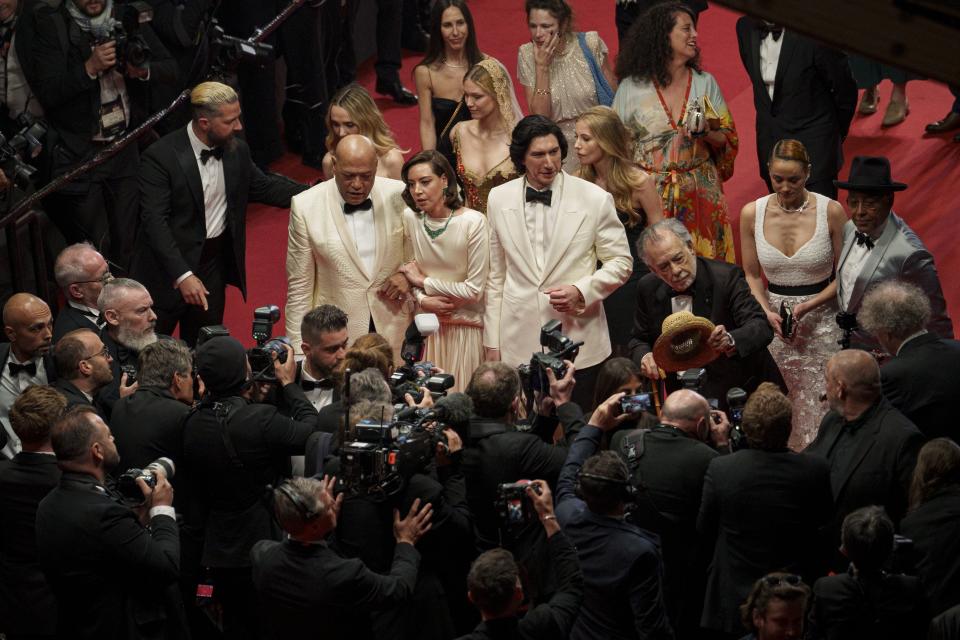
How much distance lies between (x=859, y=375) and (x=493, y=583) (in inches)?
64.0

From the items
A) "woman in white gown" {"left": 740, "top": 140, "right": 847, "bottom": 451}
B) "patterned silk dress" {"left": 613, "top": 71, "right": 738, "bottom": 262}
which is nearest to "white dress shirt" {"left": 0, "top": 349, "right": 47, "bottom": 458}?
"woman in white gown" {"left": 740, "top": 140, "right": 847, "bottom": 451}

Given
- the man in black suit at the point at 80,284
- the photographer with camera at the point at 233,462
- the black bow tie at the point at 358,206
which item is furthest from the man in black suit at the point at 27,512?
the black bow tie at the point at 358,206

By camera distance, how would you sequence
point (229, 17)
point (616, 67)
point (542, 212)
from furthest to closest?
point (229, 17)
point (616, 67)
point (542, 212)

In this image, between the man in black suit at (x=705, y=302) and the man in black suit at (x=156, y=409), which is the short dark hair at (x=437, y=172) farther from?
the man in black suit at (x=156, y=409)

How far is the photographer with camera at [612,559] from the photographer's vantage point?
4.09m

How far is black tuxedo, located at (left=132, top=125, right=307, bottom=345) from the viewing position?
6742 millimetres

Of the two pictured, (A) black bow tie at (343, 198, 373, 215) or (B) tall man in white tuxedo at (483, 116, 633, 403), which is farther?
(A) black bow tie at (343, 198, 373, 215)

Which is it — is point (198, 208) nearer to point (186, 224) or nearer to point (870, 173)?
point (186, 224)

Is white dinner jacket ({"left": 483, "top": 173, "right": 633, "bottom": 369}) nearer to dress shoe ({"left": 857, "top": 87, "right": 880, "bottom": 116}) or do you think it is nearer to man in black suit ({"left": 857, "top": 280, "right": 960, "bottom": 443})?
man in black suit ({"left": 857, "top": 280, "right": 960, "bottom": 443})

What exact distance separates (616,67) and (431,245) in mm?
1944

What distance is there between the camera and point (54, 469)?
4691 mm

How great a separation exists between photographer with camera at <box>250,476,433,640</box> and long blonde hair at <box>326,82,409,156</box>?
3.01 m

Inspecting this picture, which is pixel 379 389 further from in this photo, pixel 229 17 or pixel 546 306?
pixel 229 17

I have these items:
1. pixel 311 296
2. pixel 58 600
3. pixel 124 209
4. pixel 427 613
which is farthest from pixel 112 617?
pixel 124 209
